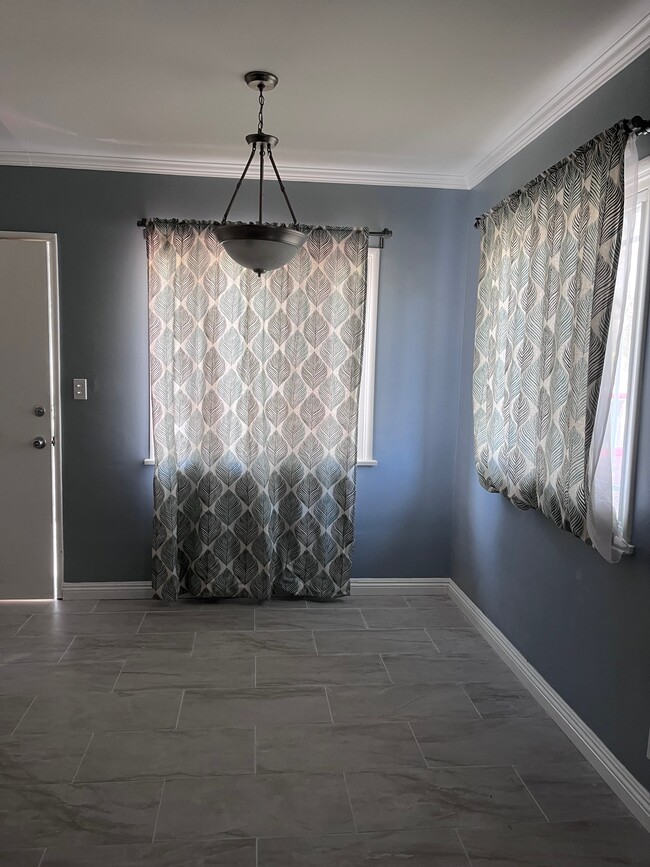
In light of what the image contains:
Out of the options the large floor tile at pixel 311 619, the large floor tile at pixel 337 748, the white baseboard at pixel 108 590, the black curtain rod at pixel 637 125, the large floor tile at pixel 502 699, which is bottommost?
the large floor tile at pixel 337 748

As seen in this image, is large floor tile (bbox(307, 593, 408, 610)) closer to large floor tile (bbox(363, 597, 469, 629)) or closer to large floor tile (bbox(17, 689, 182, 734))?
large floor tile (bbox(363, 597, 469, 629))

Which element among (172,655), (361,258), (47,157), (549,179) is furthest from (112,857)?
(47,157)

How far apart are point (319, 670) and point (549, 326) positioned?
180 cm

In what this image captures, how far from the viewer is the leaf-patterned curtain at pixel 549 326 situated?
230 centimetres

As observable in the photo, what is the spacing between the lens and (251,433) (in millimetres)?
3869

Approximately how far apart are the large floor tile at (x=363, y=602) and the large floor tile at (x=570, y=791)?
1.60 m

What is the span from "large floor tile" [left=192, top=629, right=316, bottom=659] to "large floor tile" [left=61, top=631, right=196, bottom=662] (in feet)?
0.26

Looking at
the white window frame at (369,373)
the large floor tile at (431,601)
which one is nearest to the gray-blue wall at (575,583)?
the large floor tile at (431,601)

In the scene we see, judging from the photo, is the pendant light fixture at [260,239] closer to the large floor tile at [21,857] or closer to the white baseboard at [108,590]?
the large floor tile at [21,857]

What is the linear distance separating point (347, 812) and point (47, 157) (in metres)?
3.39

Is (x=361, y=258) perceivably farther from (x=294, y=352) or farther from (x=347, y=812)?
(x=347, y=812)

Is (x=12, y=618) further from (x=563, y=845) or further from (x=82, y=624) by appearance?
(x=563, y=845)

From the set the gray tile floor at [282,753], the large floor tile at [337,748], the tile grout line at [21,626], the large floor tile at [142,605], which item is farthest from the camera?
the large floor tile at [142,605]

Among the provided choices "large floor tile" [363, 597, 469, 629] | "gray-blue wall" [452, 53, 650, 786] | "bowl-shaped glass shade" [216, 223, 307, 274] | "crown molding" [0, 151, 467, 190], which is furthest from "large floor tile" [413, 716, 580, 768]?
"crown molding" [0, 151, 467, 190]
